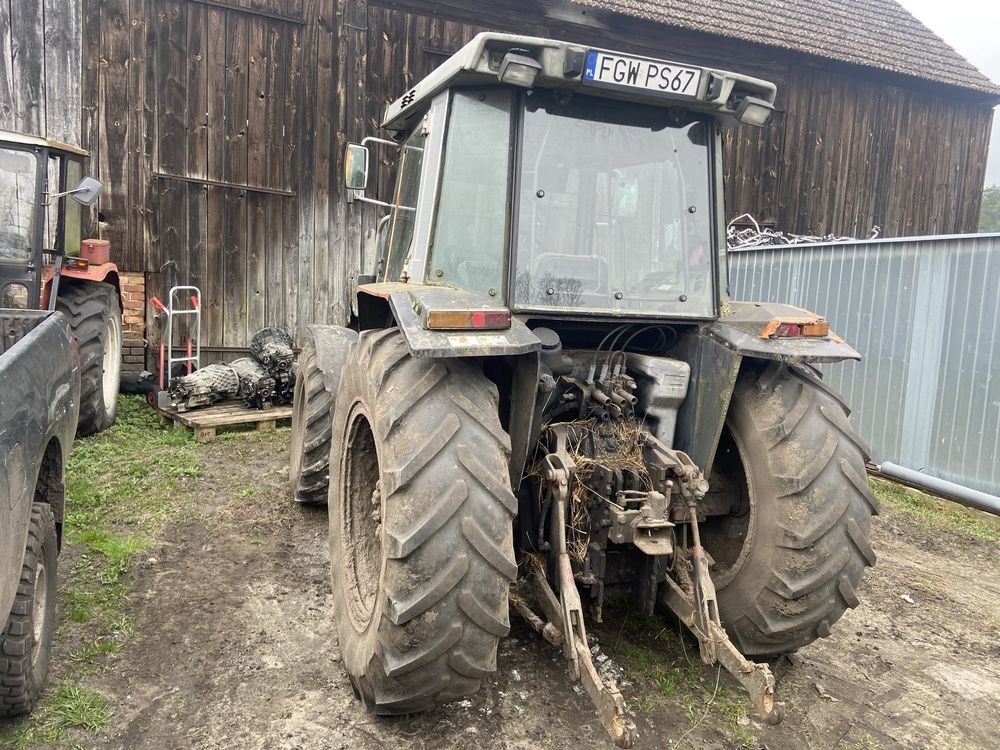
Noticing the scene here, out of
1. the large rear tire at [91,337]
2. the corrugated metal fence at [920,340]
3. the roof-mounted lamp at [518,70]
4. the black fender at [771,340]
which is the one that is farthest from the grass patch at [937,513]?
the large rear tire at [91,337]

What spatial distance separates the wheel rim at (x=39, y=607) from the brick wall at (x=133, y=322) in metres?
5.72

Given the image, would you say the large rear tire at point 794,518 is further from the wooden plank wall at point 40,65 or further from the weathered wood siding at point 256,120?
the wooden plank wall at point 40,65

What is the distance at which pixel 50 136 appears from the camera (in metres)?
7.59

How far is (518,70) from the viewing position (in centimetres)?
275

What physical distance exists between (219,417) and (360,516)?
3.96 metres

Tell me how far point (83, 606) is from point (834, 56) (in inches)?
452

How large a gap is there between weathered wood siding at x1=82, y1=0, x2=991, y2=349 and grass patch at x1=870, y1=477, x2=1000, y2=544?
6.28 metres

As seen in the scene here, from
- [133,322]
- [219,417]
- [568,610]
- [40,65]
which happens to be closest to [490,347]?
[568,610]

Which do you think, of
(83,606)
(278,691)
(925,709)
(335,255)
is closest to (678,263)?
(925,709)

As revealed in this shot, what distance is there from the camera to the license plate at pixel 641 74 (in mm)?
2824

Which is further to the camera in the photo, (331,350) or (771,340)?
(331,350)

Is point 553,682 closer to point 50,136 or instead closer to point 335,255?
point 335,255

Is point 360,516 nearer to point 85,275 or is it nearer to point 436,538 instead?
point 436,538

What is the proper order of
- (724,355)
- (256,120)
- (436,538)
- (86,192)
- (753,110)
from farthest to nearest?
(256,120) < (86,192) < (753,110) < (724,355) < (436,538)
